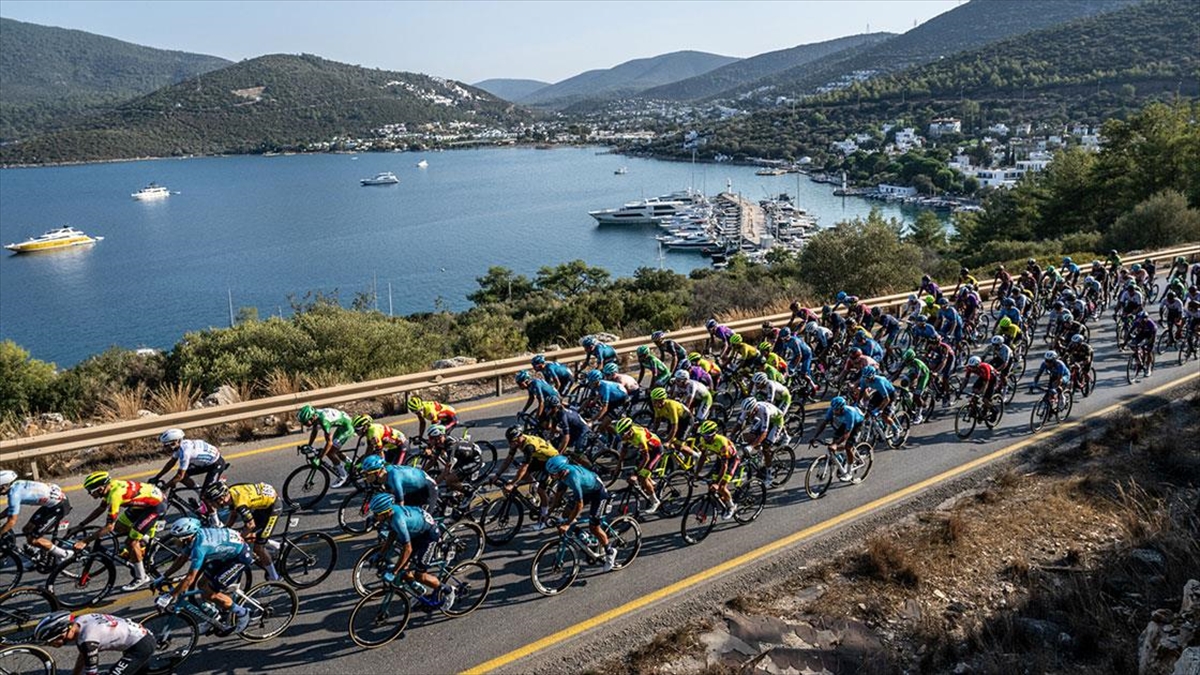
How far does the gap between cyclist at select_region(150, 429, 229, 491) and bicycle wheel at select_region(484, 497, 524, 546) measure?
3539 mm

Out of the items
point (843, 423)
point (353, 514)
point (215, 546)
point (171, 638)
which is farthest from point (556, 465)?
point (843, 423)

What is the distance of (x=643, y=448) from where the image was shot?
10.6m

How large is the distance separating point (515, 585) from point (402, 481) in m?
1.86

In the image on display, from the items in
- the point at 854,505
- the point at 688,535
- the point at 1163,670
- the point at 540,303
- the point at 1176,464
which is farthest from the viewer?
the point at 540,303

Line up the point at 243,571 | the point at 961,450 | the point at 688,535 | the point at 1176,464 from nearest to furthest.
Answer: the point at 243,571
the point at 688,535
the point at 1176,464
the point at 961,450

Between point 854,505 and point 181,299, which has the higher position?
point 854,505

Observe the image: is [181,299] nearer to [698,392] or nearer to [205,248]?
[205,248]

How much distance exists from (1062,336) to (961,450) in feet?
19.9

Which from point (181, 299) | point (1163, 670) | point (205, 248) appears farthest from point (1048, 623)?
point (205, 248)

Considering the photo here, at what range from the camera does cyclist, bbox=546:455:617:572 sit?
30.5 ft

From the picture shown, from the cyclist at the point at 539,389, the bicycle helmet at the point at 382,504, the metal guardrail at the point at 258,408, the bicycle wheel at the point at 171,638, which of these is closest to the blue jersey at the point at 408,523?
the bicycle helmet at the point at 382,504

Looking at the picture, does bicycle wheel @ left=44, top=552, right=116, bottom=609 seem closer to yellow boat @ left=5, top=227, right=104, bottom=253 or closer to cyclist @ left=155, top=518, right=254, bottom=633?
cyclist @ left=155, top=518, right=254, bottom=633

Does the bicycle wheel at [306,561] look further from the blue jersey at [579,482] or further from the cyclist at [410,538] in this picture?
the blue jersey at [579,482]

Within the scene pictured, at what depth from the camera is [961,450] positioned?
46.3 ft
